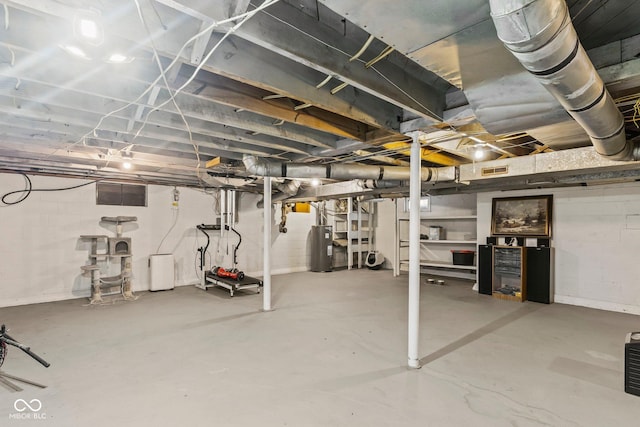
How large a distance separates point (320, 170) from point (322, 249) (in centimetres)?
414

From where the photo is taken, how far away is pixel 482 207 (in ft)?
19.3

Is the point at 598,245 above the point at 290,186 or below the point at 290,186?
below

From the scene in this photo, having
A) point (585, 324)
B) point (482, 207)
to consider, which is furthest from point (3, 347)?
point (482, 207)

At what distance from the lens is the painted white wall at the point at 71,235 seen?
466cm

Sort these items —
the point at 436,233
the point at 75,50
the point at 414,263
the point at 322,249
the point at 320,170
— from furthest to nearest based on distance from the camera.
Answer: the point at 322,249 → the point at 436,233 → the point at 320,170 → the point at 414,263 → the point at 75,50

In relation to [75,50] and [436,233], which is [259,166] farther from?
[436,233]

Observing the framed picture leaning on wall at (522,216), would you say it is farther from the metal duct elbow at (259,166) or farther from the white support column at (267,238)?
the metal duct elbow at (259,166)

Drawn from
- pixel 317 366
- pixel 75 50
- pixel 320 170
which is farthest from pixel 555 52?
pixel 320 170

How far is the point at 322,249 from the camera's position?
7.74 m

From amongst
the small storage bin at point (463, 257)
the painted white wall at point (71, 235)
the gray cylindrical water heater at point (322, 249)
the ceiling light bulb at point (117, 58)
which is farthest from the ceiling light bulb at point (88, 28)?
the small storage bin at point (463, 257)

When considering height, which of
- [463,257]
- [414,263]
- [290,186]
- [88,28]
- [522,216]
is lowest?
[463,257]

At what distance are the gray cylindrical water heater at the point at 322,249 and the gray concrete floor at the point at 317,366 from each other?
309 cm

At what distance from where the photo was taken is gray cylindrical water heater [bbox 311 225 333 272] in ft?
25.4

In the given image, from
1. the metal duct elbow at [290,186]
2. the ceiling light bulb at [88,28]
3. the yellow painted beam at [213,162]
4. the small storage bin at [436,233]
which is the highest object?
the ceiling light bulb at [88,28]
